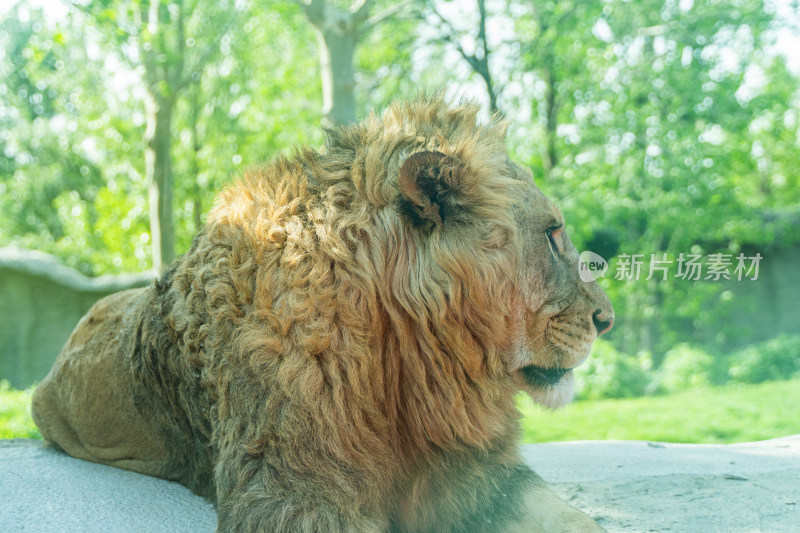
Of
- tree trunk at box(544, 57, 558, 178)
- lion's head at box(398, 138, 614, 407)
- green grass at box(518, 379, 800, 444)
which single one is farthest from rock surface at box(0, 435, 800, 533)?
tree trunk at box(544, 57, 558, 178)

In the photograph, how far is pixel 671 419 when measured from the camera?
9258 mm

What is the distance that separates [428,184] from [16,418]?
7.11 metres

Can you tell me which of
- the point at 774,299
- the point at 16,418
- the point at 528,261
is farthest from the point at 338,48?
the point at 774,299

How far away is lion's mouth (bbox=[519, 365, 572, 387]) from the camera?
2717 millimetres

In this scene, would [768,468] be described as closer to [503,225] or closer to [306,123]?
[503,225]

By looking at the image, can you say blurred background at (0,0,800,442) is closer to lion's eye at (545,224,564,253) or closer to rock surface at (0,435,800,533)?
rock surface at (0,435,800,533)

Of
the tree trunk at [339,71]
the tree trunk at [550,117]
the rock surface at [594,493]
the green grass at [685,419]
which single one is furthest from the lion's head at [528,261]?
the tree trunk at [550,117]

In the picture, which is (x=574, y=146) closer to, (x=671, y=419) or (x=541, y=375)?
(x=671, y=419)

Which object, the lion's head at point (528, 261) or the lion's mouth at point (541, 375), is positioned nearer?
the lion's head at point (528, 261)

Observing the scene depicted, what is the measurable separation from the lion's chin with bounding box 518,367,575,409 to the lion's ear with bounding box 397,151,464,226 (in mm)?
717

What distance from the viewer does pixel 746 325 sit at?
58.0 ft

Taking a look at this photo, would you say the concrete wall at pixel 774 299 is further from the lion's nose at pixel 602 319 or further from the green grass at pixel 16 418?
the lion's nose at pixel 602 319

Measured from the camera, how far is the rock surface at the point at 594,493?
2951 mm

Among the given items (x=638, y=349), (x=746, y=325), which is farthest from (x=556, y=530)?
(x=746, y=325)
